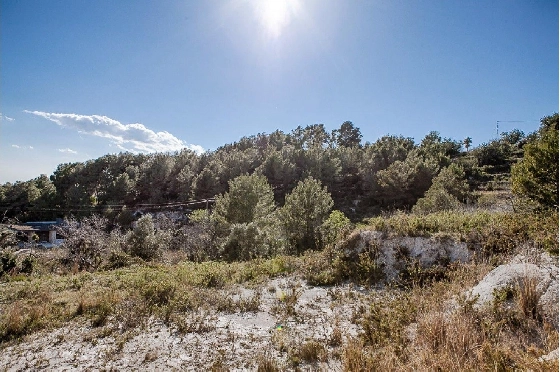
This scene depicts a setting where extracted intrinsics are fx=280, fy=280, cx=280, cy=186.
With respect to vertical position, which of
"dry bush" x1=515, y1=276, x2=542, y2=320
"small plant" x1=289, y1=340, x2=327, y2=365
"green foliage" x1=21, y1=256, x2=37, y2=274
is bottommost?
"green foliage" x1=21, y1=256, x2=37, y2=274

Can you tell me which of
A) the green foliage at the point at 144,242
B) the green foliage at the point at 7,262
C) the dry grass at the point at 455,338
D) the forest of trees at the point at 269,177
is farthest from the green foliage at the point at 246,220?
the forest of trees at the point at 269,177

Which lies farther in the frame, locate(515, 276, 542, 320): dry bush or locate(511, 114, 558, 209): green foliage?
locate(511, 114, 558, 209): green foliage

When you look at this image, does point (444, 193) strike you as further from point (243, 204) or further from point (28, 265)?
point (28, 265)

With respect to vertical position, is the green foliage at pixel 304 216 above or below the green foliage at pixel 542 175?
below

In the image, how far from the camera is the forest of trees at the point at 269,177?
1710 inches

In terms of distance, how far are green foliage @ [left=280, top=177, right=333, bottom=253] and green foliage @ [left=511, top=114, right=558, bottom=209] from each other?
11.0 m

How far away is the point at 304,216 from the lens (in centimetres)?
2003

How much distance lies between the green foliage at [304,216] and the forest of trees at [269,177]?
21.8m

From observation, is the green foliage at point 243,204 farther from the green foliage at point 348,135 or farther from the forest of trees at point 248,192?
the green foliage at point 348,135

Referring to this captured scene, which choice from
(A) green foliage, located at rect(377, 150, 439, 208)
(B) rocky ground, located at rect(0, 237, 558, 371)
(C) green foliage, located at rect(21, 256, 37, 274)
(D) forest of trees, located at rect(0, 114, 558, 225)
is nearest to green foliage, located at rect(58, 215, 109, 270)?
(C) green foliage, located at rect(21, 256, 37, 274)

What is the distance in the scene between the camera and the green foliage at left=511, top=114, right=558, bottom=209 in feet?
40.3

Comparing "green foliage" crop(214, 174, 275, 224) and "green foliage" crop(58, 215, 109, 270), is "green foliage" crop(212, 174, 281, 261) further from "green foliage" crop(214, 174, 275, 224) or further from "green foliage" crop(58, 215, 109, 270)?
"green foliage" crop(58, 215, 109, 270)

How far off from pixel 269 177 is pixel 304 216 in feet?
97.1

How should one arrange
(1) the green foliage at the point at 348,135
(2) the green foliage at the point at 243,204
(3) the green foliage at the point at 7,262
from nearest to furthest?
(3) the green foliage at the point at 7,262 → (2) the green foliage at the point at 243,204 → (1) the green foliage at the point at 348,135
